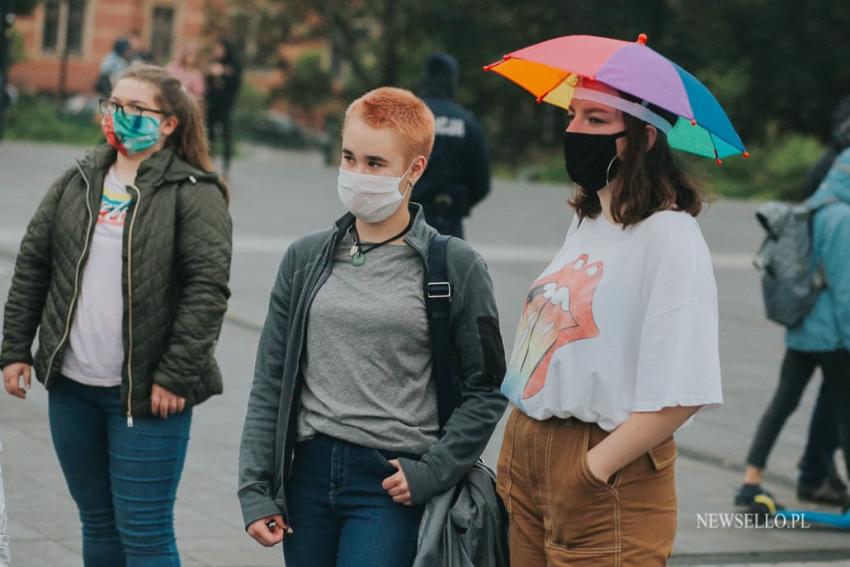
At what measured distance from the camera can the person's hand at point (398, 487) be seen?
3.69 m

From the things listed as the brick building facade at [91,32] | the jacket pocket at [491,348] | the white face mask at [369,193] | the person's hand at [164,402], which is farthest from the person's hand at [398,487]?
the brick building facade at [91,32]

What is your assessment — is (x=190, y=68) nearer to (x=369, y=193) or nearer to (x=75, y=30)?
(x=369, y=193)

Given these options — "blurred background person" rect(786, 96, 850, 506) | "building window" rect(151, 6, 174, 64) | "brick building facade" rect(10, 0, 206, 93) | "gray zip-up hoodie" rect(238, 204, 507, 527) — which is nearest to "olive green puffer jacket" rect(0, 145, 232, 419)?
"gray zip-up hoodie" rect(238, 204, 507, 527)

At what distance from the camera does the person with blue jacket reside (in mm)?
7047

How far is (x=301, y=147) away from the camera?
1404 inches

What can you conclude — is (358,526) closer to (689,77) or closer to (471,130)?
(689,77)

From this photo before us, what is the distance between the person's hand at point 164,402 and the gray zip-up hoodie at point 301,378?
82 centimetres

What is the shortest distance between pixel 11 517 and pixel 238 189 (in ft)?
43.8

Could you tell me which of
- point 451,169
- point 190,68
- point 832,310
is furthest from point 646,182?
point 190,68

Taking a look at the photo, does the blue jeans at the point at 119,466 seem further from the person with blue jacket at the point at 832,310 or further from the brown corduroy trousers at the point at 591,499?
the person with blue jacket at the point at 832,310

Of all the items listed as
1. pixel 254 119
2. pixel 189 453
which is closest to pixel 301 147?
pixel 254 119

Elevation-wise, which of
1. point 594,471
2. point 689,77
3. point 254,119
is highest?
point 689,77

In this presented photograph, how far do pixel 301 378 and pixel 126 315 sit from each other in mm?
1014

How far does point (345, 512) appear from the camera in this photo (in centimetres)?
377
